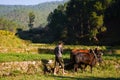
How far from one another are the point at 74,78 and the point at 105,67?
22.0ft

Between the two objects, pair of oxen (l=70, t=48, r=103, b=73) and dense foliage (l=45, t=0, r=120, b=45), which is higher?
dense foliage (l=45, t=0, r=120, b=45)

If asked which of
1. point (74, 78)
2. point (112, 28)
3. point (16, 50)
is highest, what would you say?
point (112, 28)

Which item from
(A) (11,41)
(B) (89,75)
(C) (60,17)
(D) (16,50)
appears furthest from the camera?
(C) (60,17)

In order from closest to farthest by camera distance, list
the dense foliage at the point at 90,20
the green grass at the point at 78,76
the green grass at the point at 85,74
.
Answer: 1. the green grass at the point at 78,76
2. the green grass at the point at 85,74
3. the dense foliage at the point at 90,20

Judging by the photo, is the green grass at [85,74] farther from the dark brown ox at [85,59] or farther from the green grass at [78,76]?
the dark brown ox at [85,59]

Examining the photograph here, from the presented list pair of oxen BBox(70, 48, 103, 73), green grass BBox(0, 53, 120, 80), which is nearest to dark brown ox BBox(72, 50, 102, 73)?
pair of oxen BBox(70, 48, 103, 73)

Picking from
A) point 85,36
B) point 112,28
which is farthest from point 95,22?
point 112,28

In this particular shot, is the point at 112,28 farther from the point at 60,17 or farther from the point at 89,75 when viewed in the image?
the point at 89,75

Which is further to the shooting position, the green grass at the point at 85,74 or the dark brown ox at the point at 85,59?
the dark brown ox at the point at 85,59

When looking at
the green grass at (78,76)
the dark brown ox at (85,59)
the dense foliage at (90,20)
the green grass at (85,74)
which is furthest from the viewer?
the dense foliage at (90,20)

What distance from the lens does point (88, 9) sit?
9262 cm

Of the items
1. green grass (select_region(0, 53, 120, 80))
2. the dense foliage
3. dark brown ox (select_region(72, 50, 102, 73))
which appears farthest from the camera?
the dense foliage

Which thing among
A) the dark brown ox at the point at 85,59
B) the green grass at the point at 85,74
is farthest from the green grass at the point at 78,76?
the dark brown ox at the point at 85,59

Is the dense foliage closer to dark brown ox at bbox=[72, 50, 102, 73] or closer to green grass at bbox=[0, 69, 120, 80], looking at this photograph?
dark brown ox at bbox=[72, 50, 102, 73]
